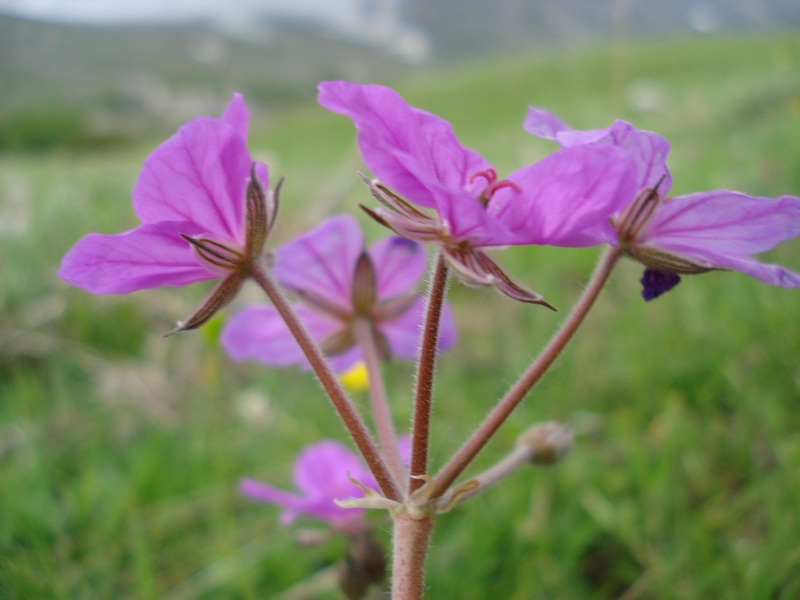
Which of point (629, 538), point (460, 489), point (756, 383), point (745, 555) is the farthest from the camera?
point (756, 383)

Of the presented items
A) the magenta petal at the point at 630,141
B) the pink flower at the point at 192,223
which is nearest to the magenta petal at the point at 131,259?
the pink flower at the point at 192,223

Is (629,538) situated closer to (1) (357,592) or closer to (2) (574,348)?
(1) (357,592)

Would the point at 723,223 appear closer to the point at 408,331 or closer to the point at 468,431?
the point at 408,331

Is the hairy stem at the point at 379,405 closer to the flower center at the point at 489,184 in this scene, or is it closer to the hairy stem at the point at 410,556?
the hairy stem at the point at 410,556

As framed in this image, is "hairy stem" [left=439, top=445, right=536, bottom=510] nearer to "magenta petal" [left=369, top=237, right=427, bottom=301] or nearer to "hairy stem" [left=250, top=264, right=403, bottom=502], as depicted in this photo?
"hairy stem" [left=250, top=264, right=403, bottom=502]

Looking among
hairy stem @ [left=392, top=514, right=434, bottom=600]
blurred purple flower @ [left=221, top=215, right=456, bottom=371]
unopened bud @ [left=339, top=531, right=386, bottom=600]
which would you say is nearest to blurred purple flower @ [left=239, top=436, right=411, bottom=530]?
unopened bud @ [left=339, top=531, right=386, bottom=600]

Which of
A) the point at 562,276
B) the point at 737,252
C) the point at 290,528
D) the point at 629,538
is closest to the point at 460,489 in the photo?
the point at 737,252
